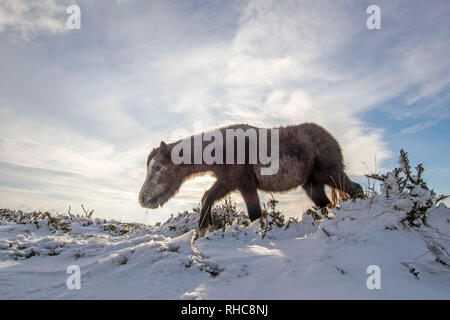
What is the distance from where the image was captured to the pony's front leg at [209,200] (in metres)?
5.81

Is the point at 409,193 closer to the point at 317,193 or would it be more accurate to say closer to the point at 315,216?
the point at 315,216

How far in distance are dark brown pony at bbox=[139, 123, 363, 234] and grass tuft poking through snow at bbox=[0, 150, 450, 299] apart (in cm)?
240

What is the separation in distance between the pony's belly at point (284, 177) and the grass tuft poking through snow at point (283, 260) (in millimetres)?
2399

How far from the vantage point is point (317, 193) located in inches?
277

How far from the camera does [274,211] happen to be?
4434mm

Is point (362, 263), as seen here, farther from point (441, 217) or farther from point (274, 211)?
point (274, 211)

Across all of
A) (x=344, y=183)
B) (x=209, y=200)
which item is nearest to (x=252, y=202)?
(x=209, y=200)

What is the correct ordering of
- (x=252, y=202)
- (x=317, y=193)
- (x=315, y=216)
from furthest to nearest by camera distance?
(x=317, y=193), (x=252, y=202), (x=315, y=216)

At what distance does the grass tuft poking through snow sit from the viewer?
2084 millimetres

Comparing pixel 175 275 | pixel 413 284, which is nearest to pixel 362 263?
pixel 413 284

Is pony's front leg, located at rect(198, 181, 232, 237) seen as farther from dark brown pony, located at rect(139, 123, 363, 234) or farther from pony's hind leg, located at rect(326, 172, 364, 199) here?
pony's hind leg, located at rect(326, 172, 364, 199)

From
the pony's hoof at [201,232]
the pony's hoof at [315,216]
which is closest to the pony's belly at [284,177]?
the pony's hoof at [201,232]

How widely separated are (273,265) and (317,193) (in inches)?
197

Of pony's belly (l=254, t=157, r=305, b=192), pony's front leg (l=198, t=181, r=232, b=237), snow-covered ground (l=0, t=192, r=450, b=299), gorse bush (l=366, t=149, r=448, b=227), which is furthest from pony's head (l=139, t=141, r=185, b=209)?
gorse bush (l=366, t=149, r=448, b=227)
